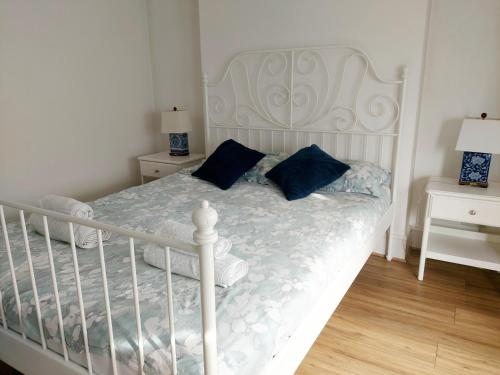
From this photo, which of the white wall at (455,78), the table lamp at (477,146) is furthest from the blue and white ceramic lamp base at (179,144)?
the table lamp at (477,146)

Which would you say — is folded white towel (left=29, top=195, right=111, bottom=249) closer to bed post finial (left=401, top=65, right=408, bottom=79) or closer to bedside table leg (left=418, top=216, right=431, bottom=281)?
bedside table leg (left=418, top=216, right=431, bottom=281)

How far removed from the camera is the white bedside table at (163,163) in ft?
10.8

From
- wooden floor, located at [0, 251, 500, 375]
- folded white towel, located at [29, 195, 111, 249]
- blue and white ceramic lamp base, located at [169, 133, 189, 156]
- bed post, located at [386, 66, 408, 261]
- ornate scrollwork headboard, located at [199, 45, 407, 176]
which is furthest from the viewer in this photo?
blue and white ceramic lamp base, located at [169, 133, 189, 156]

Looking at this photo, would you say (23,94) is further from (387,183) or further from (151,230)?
(387,183)


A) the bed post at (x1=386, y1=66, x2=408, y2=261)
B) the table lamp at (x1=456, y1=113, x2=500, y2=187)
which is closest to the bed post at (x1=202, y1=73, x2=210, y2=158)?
the bed post at (x1=386, y1=66, x2=408, y2=261)

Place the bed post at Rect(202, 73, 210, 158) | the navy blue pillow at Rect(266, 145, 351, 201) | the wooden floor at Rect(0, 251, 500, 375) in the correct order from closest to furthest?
the wooden floor at Rect(0, 251, 500, 375) → the navy blue pillow at Rect(266, 145, 351, 201) → the bed post at Rect(202, 73, 210, 158)

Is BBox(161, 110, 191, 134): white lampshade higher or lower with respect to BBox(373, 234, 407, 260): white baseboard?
higher

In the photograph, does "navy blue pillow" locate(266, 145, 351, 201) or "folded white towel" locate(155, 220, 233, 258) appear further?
"navy blue pillow" locate(266, 145, 351, 201)

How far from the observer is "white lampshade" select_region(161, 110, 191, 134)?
3324 millimetres

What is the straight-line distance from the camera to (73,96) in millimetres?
3119

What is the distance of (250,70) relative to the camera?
3090 millimetres

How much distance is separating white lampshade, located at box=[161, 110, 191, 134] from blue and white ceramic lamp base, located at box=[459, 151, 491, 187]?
2154 millimetres

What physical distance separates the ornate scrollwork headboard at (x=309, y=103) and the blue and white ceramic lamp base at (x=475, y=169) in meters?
0.43

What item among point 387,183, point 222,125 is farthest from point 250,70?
point 387,183
